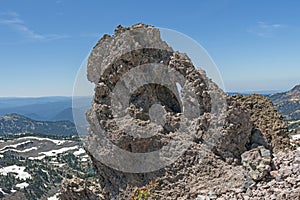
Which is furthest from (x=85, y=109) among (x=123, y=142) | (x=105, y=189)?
(x=105, y=189)

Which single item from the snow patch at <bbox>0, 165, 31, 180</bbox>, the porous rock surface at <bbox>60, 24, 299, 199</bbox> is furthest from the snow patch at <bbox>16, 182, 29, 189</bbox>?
the porous rock surface at <bbox>60, 24, 299, 199</bbox>

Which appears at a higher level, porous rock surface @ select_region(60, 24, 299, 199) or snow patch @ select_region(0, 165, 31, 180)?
porous rock surface @ select_region(60, 24, 299, 199)

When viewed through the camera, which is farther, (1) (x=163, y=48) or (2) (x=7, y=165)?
(2) (x=7, y=165)

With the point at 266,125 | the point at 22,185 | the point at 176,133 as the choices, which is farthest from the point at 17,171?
the point at 176,133

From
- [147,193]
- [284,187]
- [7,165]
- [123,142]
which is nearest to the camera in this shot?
[284,187]

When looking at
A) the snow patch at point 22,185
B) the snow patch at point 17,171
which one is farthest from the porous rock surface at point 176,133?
the snow patch at point 17,171

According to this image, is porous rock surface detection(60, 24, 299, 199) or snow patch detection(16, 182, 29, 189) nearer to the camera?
porous rock surface detection(60, 24, 299, 199)

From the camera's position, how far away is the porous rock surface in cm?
936

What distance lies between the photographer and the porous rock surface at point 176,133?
9.36 meters

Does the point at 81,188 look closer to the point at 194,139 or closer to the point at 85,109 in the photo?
the point at 85,109

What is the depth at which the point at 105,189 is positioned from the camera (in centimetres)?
1122

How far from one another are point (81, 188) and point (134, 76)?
12.8 feet

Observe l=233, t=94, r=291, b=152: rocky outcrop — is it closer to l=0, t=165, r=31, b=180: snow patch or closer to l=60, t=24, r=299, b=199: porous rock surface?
l=60, t=24, r=299, b=199: porous rock surface

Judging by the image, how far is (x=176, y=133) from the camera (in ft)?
34.5
